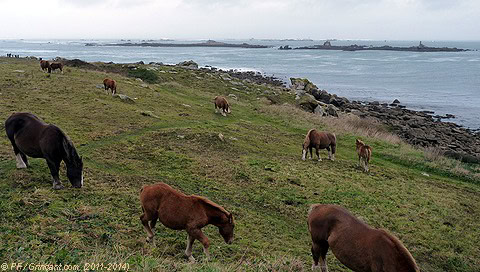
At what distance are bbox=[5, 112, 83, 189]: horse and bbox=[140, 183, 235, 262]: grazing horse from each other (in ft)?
12.4

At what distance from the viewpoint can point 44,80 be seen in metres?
29.6

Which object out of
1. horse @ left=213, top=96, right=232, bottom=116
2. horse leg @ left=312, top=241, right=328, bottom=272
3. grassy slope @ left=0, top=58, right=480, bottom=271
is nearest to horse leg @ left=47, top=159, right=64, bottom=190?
grassy slope @ left=0, top=58, right=480, bottom=271

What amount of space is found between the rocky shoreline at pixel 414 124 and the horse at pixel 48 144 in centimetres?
2548

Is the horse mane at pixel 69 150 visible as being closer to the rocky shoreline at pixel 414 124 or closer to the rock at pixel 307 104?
the rocky shoreline at pixel 414 124

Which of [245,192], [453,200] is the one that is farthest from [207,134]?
[453,200]

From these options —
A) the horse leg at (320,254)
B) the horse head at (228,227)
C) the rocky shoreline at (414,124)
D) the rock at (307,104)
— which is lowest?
the rocky shoreline at (414,124)

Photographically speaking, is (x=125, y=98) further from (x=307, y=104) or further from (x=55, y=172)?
(x=307, y=104)

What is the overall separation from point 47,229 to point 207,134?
12.7m

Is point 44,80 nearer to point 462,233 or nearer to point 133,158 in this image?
point 133,158

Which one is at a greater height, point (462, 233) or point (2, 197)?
point (2, 197)

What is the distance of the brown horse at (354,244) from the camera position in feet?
22.1

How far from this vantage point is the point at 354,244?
7.46 metres

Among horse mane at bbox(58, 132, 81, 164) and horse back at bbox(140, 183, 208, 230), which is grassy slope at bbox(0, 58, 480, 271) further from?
Result: horse mane at bbox(58, 132, 81, 164)

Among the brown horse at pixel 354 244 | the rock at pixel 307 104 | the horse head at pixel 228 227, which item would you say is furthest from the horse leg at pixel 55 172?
the rock at pixel 307 104
